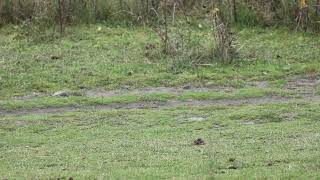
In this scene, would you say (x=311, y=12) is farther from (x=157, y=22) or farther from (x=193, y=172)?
(x=193, y=172)

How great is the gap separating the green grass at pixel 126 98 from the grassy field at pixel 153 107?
4 cm

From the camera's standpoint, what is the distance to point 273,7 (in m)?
19.7

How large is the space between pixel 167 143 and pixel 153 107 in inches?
138

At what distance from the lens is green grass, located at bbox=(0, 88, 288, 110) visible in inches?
525

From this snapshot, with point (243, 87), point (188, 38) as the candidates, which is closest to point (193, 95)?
point (243, 87)

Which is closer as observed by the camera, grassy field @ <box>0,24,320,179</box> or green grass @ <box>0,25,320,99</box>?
grassy field @ <box>0,24,320,179</box>

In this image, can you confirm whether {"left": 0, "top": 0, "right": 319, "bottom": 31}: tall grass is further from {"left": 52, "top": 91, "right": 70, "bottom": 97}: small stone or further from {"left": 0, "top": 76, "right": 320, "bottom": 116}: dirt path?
{"left": 52, "top": 91, "right": 70, "bottom": 97}: small stone

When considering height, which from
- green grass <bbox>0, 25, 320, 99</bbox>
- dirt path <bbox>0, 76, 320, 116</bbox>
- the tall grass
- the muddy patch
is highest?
the tall grass

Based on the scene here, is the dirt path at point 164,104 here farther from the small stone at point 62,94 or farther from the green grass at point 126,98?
the small stone at point 62,94

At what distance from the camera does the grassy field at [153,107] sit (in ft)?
27.1

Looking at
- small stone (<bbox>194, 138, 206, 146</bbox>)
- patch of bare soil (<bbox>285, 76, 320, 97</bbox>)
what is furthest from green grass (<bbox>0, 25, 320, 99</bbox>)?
small stone (<bbox>194, 138, 206, 146</bbox>)

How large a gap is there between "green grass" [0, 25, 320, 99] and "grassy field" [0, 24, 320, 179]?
3 cm

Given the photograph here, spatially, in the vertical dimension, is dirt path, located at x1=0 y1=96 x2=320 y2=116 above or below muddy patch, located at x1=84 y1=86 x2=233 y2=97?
above

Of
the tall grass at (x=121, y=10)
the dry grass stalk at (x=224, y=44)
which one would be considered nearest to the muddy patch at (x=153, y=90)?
the dry grass stalk at (x=224, y=44)
